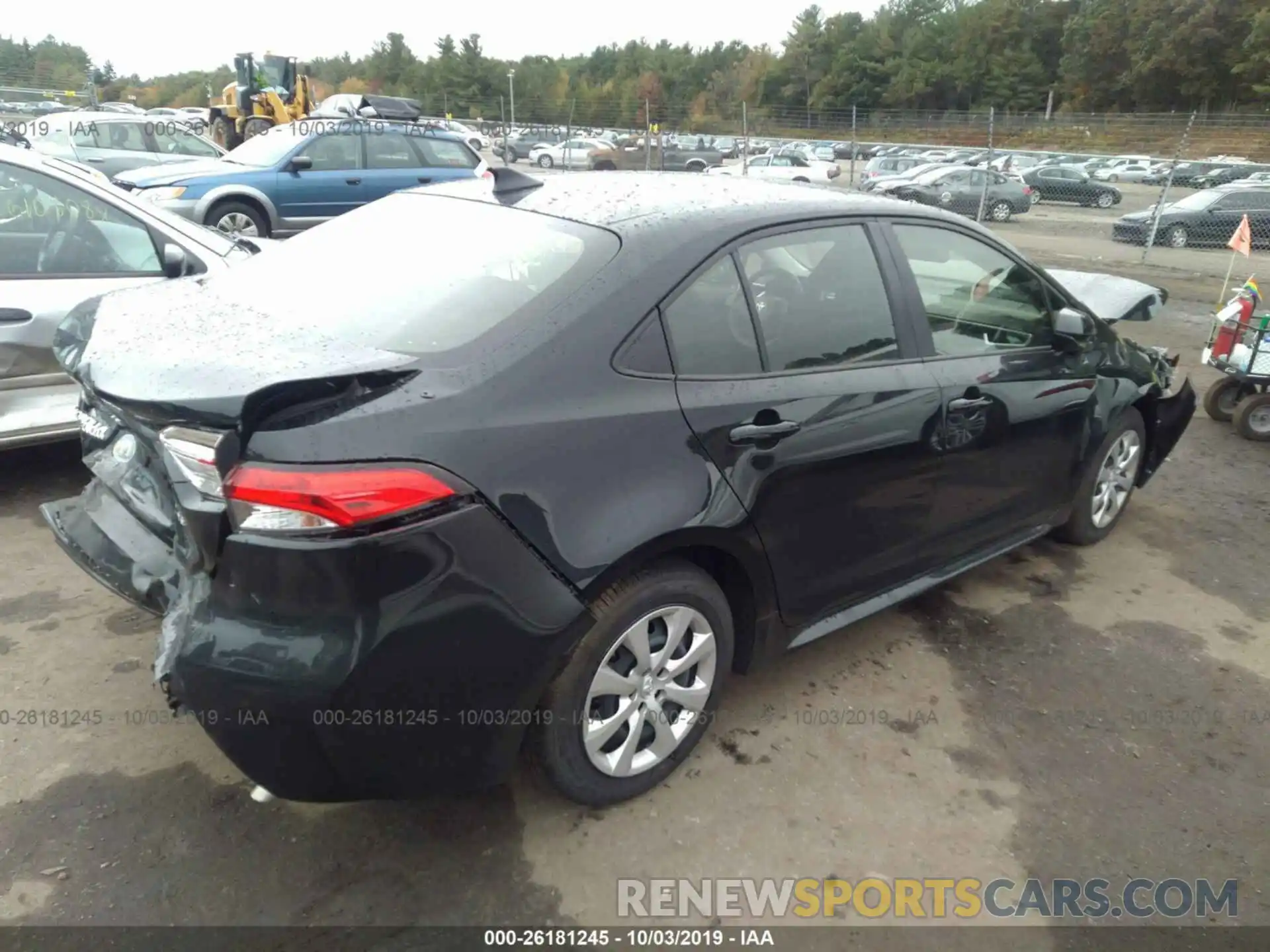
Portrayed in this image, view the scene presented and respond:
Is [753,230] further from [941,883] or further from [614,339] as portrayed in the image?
[941,883]

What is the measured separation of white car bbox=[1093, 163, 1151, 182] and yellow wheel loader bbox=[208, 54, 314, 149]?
21.4 meters

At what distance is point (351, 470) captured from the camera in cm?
193

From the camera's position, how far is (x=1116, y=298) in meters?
4.85

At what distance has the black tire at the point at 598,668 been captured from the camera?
2314 mm

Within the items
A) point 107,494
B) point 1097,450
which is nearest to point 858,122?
point 1097,450

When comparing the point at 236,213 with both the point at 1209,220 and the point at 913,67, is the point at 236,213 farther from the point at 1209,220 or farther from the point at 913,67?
the point at 913,67

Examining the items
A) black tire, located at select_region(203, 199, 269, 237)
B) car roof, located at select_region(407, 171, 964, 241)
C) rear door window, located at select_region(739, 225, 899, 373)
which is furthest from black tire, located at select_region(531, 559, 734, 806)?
black tire, located at select_region(203, 199, 269, 237)

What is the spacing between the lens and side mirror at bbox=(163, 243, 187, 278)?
13.7 feet

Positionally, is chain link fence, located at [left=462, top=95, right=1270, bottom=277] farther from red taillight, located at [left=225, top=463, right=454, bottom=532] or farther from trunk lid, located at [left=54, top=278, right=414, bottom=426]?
red taillight, located at [left=225, top=463, right=454, bottom=532]

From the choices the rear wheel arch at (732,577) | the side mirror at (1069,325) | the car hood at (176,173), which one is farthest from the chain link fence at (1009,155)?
the car hood at (176,173)

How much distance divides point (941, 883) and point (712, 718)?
2.67 feet

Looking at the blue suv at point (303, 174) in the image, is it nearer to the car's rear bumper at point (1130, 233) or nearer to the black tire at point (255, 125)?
the black tire at point (255, 125)

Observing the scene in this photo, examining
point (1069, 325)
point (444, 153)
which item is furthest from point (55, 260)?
point (444, 153)

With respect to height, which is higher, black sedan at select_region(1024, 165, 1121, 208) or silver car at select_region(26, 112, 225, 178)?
silver car at select_region(26, 112, 225, 178)
